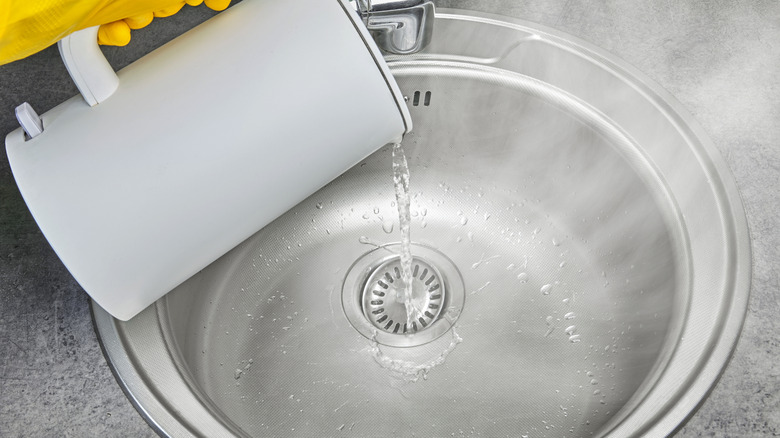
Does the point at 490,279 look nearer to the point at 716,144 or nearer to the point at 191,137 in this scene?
the point at 716,144

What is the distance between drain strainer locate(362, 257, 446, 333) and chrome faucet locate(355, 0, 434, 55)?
1.00 feet

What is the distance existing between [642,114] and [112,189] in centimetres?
63

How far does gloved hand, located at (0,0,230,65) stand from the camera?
427 millimetres

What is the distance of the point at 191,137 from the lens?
550 mm

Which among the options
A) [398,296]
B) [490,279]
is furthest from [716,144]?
[398,296]

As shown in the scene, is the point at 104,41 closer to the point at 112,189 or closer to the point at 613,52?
the point at 112,189

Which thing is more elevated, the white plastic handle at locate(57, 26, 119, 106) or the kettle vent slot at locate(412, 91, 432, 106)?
the white plastic handle at locate(57, 26, 119, 106)

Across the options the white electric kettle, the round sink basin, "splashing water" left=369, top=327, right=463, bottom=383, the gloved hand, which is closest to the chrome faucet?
the round sink basin

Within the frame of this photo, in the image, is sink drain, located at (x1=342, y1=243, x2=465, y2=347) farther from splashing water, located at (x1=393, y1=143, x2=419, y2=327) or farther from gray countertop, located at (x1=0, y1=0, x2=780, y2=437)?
gray countertop, located at (x1=0, y1=0, x2=780, y2=437)

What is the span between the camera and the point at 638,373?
28.6 inches

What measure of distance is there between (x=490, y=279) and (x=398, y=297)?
5.2 inches

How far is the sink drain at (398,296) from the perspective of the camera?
0.87m

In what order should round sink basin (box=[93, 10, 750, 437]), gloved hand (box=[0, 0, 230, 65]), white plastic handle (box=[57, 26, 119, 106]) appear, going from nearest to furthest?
gloved hand (box=[0, 0, 230, 65]) < white plastic handle (box=[57, 26, 119, 106]) < round sink basin (box=[93, 10, 750, 437])

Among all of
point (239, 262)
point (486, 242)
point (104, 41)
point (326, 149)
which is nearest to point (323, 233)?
point (239, 262)
